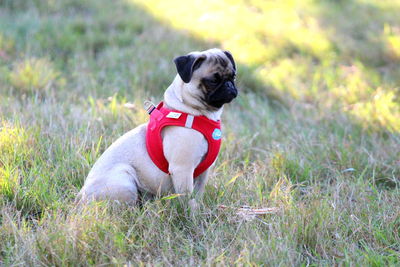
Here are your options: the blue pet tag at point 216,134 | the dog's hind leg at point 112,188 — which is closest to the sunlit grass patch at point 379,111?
the blue pet tag at point 216,134

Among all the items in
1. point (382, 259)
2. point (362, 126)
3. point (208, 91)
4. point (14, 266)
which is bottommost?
point (362, 126)

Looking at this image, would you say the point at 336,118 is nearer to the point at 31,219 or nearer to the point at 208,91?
the point at 208,91

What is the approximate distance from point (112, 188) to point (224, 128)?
2.30 metres

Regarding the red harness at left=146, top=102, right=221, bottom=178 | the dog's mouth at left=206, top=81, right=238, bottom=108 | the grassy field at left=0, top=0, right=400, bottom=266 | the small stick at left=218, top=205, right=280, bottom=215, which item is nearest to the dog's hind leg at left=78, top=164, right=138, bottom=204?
the grassy field at left=0, top=0, right=400, bottom=266

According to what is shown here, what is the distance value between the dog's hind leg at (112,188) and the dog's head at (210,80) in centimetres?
80

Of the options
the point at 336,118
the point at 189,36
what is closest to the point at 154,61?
the point at 189,36

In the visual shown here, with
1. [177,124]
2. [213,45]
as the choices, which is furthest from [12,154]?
[213,45]

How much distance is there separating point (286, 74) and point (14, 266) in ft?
18.8

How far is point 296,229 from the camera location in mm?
3252

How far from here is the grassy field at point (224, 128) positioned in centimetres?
311

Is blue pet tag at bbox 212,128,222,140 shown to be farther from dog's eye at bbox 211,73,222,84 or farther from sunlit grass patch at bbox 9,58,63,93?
sunlit grass patch at bbox 9,58,63,93

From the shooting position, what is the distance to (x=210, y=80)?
3525 millimetres

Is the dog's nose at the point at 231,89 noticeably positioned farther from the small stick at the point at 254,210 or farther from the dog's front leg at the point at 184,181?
the small stick at the point at 254,210

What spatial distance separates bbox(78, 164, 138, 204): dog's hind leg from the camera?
3.47 metres
